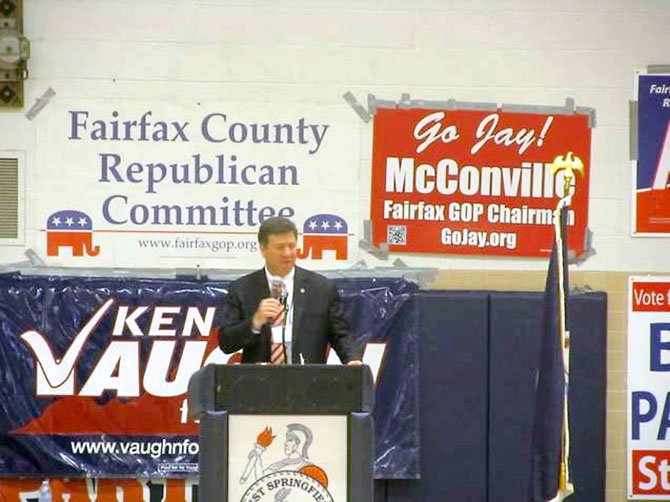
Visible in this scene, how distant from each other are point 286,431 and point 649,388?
3717 millimetres

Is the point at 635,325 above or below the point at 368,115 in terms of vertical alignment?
below

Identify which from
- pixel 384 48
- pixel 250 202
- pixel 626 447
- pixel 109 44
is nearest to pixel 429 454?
pixel 626 447

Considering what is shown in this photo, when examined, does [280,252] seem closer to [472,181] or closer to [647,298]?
[472,181]

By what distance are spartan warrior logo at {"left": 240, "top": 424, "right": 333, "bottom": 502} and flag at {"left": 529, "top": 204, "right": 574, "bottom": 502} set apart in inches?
74.6

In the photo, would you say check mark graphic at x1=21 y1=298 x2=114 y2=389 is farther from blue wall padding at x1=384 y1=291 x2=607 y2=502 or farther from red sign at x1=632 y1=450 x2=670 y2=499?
red sign at x1=632 y1=450 x2=670 y2=499

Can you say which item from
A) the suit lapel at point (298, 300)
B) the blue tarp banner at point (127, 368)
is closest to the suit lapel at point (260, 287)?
the suit lapel at point (298, 300)

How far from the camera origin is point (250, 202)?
788cm

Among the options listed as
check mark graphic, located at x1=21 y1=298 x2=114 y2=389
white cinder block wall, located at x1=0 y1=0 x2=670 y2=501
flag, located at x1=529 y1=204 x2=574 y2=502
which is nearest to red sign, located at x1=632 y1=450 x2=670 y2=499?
white cinder block wall, located at x1=0 y1=0 x2=670 y2=501

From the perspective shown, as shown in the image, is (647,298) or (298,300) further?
(647,298)

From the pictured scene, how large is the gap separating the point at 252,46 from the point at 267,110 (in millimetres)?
386

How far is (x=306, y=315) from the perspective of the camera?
19.8ft

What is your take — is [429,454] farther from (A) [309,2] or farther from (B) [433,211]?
(A) [309,2]

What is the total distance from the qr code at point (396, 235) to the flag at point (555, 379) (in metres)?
1.52

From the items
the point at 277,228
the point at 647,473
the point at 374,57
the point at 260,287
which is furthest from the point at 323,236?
the point at 647,473
